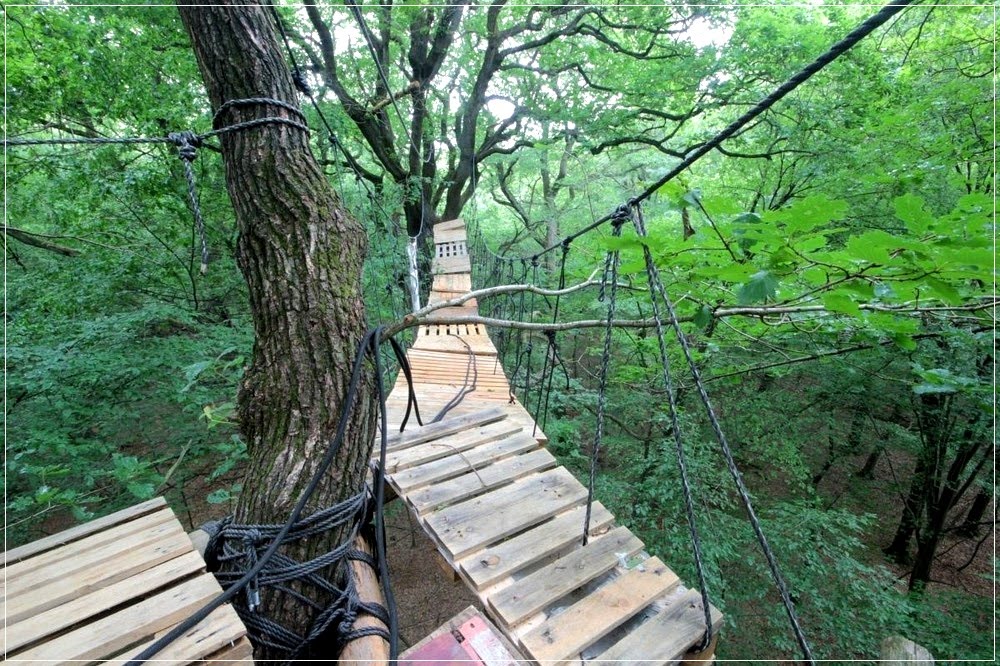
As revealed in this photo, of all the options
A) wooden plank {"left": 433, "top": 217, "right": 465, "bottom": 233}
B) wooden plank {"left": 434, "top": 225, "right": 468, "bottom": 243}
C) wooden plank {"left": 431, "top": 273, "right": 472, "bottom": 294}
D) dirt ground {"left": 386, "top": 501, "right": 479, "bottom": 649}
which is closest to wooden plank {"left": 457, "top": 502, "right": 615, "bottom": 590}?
dirt ground {"left": 386, "top": 501, "right": 479, "bottom": 649}

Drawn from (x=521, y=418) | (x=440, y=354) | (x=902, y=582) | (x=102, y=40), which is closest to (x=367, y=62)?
(x=102, y=40)

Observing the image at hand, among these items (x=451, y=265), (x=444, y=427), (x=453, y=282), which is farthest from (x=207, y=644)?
(x=451, y=265)

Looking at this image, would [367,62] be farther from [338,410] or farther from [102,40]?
[338,410]

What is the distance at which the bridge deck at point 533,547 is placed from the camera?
0.95 metres

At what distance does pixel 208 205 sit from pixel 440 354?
6.39ft

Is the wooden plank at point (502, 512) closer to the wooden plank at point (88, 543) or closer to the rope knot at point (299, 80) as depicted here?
the wooden plank at point (88, 543)

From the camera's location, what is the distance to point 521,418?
6.34 ft

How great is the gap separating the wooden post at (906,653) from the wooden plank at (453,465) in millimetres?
1069

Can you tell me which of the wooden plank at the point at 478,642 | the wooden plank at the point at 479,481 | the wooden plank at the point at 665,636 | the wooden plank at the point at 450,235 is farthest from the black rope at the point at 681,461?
the wooden plank at the point at 450,235

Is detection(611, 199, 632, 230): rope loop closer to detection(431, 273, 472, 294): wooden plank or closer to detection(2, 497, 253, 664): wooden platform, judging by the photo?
detection(2, 497, 253, 664): wooden platform

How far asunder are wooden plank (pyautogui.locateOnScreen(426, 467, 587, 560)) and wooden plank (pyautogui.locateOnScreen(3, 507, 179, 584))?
657mm

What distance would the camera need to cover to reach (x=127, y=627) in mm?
721

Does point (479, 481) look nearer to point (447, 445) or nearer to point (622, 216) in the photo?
point (447, 445)

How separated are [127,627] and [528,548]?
2.72 feet
